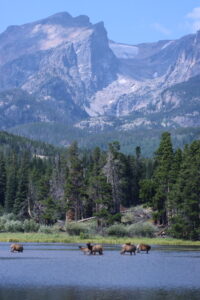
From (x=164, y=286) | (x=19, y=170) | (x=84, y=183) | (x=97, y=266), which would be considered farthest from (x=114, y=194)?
(x=164, y=286)

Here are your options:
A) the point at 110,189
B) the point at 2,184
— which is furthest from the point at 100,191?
the point at 2,184

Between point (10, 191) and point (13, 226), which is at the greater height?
point (10, 191)

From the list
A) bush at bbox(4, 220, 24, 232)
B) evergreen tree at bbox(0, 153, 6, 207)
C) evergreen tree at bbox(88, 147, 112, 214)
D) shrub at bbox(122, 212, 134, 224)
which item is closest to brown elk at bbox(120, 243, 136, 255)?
evergreen tree at bbox(88, 147, 112, 214)

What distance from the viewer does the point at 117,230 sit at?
123 metres

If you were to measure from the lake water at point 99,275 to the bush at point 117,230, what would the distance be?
1097 inches

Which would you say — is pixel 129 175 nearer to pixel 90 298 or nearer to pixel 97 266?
pixel 97 266

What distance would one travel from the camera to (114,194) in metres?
144

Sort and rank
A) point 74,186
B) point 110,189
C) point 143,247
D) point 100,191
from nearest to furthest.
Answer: point 143,247 < point 100,191 < point 110,189 < point 74,186

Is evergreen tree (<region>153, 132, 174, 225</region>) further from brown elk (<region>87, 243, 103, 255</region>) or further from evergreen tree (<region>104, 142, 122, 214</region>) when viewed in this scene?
brown elk (<region>87, 243, 103, 255</region>)

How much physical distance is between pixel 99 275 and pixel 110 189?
2637 inches

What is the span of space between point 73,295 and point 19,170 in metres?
128

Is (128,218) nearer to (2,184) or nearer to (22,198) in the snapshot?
(22,198)

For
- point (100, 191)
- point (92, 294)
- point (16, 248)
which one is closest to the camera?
point (92, 294)

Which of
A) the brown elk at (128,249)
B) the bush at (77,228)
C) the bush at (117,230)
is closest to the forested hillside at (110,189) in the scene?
the bush at (77,228)
